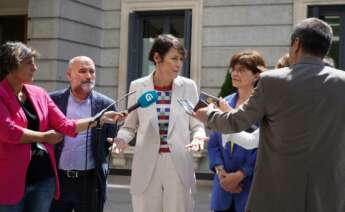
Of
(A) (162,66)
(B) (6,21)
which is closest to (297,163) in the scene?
(A) (162,66)

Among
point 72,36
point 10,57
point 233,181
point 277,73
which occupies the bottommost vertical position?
point 233,181

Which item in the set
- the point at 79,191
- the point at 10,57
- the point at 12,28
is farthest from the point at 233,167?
the point at 12,28

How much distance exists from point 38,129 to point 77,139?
64 centimetres

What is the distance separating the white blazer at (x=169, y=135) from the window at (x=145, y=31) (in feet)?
28.1

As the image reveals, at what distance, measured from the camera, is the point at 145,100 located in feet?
13.4

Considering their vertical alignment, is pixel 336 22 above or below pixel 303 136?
above

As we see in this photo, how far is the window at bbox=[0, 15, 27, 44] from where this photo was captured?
47.8 ft

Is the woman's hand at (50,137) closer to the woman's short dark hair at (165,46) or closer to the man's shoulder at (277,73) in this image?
the woman's short dark hair at (165,46)

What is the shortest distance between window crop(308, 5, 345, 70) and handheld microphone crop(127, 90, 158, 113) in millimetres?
8441

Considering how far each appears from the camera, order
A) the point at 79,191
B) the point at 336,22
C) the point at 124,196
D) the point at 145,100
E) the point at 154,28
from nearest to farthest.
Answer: the point at 145,100, the point at 79,191, the point at 124,196, the point at 336,22, the point at 154,28

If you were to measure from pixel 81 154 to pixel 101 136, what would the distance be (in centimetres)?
22

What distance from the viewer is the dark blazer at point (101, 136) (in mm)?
4727

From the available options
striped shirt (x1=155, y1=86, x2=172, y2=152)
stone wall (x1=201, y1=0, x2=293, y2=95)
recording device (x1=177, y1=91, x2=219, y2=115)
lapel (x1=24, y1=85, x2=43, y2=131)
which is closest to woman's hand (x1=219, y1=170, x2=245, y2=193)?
striped shirt (x1=155, y1=86, x2=172, y2=152)

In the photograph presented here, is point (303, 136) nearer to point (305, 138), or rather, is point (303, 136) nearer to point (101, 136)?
point (305, 138)
